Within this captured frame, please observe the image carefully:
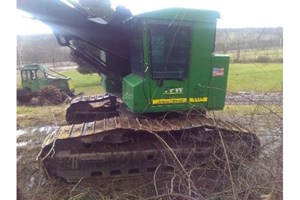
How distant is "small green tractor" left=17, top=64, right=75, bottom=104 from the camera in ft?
24.5

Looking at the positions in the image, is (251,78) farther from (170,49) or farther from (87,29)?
(87,29)

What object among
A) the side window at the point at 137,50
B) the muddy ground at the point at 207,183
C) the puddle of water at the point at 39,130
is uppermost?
the side window at the point at 137,50

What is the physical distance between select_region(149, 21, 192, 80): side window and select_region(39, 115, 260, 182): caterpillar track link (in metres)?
0.43

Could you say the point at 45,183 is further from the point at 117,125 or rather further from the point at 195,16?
the point at 195,16

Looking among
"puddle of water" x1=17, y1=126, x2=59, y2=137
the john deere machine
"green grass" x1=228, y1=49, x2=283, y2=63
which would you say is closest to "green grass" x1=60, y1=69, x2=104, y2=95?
"puddle of water" x1=17, y1=126, x2=59, y2=137

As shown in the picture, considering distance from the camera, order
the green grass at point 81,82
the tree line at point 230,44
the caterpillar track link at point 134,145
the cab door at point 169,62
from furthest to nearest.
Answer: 1. the green grass at point 81,82
2. the cab door at point 169,62
3. the caterpillar track link at point 134,145
4. the tree line at point 230,44

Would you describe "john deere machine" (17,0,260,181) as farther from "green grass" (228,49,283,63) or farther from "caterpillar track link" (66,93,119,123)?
"caterpillar track link" (66,93,119,123)

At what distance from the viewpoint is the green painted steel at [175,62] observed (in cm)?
281

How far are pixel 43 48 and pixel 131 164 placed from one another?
4.03ft

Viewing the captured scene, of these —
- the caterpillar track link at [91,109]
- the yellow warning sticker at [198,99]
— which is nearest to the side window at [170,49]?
the yellow warning sticker at [198,99]

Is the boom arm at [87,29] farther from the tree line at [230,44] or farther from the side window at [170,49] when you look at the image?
the side window at [170,49]

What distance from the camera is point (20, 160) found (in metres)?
3.28

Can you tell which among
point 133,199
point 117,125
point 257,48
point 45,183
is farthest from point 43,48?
point 257,48

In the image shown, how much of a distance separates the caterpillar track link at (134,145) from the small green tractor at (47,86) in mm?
4290
